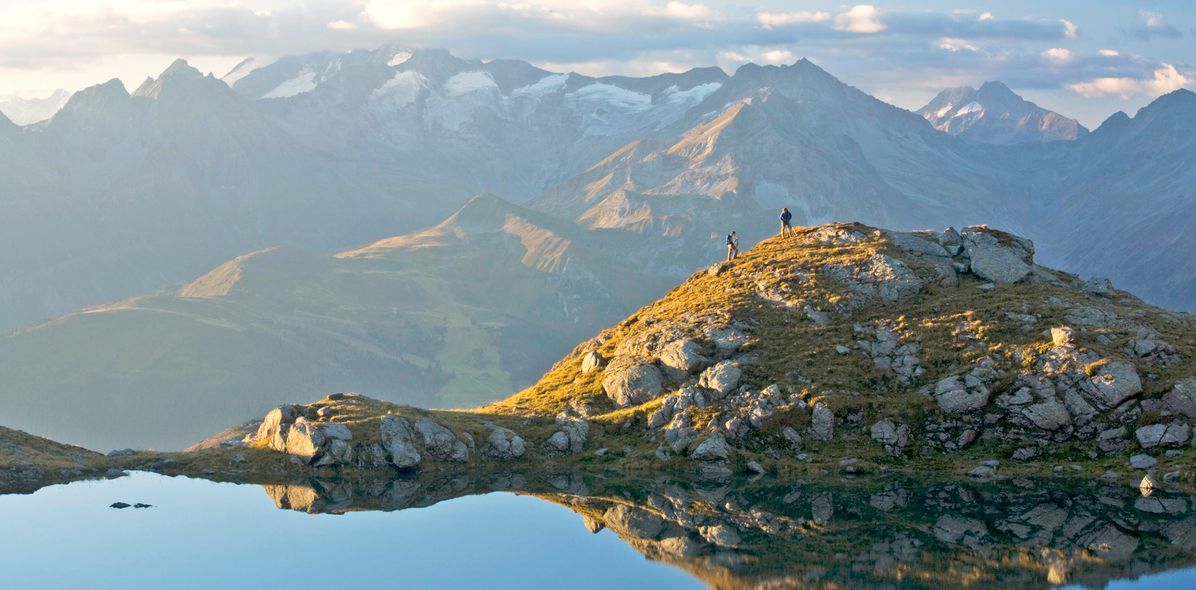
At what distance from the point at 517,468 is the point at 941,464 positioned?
1364 inches

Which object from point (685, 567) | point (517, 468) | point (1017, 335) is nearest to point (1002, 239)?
point (1017, 335)

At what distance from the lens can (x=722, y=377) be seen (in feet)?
349

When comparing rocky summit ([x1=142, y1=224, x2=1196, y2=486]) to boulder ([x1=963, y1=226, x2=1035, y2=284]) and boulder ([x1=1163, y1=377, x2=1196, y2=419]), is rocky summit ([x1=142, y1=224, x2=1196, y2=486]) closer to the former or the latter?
boulder ([x1=1163, y1=377, x2=1196, y2=419])

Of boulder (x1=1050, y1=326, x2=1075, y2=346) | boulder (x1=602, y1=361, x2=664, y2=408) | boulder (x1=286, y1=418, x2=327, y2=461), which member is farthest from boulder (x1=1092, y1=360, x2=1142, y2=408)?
boulder (x1=286, y1=418, x2=327, y2=461)

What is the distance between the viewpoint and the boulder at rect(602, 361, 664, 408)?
10919cm

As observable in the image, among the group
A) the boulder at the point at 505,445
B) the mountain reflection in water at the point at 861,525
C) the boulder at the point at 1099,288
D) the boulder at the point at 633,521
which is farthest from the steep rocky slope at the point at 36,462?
the boulder at the point at 1099,288

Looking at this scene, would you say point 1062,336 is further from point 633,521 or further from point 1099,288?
point 633,521

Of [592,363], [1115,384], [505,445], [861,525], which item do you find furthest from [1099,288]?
[505,445]

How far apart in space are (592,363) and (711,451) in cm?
2177

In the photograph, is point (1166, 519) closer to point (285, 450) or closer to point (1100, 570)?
point (1100, 570)

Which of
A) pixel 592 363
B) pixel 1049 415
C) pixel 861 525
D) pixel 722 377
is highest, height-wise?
pixel 722 377

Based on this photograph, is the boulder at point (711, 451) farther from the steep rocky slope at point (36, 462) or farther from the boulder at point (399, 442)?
the steep rocky slope at point (36, 462)

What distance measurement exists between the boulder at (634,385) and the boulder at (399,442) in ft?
62.0

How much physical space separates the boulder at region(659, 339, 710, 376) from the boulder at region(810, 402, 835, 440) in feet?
41.7
